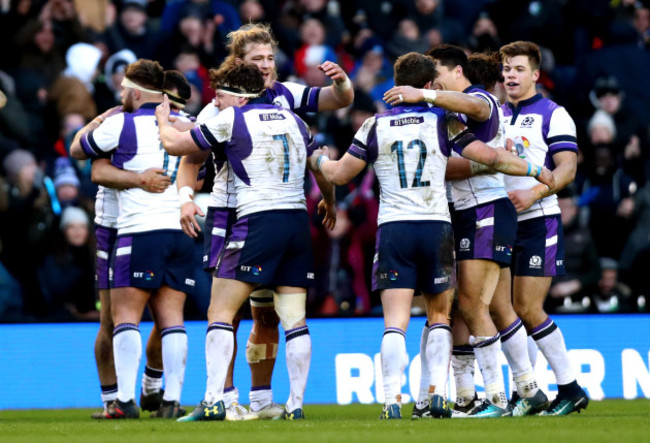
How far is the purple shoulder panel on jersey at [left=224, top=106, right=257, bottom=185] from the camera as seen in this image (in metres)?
7.75

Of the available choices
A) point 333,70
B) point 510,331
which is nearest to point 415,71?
point 333,70

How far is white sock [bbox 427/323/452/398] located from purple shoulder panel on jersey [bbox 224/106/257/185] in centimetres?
160

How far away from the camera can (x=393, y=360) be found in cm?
750

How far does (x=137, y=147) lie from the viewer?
8867mm

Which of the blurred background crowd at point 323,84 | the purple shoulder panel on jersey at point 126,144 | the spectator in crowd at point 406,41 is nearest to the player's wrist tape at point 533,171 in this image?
the purple shoulder panel on jersey at point 126,144

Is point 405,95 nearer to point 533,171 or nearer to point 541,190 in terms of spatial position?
point 533,171

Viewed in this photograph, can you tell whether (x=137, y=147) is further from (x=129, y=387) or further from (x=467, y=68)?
(x=467, y=68)

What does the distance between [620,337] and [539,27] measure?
5.75 meters

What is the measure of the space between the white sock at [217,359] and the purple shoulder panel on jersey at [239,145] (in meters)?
1.01

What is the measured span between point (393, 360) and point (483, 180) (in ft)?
5.11

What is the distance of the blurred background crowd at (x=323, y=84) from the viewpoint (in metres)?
13.0

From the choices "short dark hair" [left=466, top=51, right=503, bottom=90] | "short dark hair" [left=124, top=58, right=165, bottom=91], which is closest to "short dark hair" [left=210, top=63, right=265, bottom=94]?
"short dark hair" [left=124, top=58, right=165, bottom=91]

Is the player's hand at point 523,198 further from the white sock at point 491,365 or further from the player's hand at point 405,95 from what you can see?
the player's hand at point 405,95

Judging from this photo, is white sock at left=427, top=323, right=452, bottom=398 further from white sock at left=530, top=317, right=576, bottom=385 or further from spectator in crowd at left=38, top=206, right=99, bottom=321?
spectator in crowd at left=38, top=206, right=99, bottom=321
